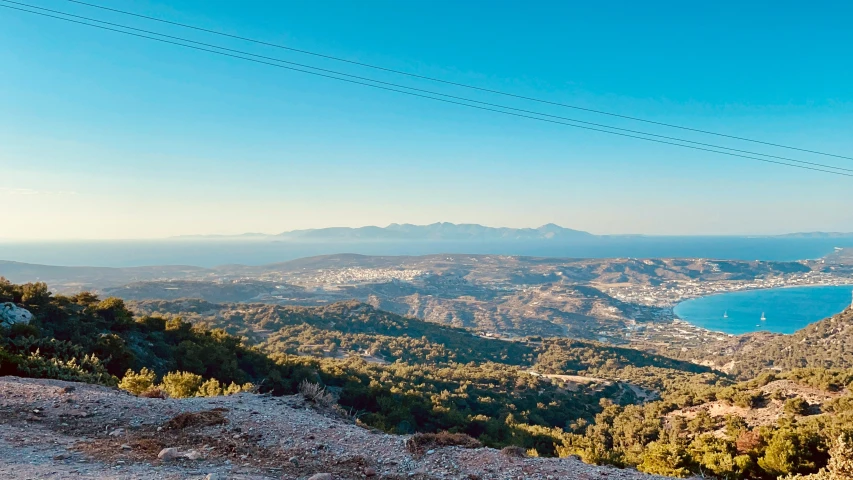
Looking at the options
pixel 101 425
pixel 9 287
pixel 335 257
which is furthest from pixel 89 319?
pixel 335 257

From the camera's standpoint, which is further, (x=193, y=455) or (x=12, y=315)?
(x=12, y=315)

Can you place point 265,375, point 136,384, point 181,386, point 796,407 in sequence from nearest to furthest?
point 136,384, point 181,386, point 796,407, point 265,375

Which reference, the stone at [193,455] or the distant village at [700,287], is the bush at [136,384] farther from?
the distant village at [700,287]

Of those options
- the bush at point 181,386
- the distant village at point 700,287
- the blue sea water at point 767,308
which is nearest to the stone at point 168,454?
the bush at point 181,386

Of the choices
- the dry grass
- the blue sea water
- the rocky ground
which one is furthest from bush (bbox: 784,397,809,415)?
the blue sea water

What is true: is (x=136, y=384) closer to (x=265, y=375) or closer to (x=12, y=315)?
(x=265, y=375)

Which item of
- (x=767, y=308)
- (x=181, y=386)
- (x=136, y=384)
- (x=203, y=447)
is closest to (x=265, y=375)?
(x=181, y=386)
